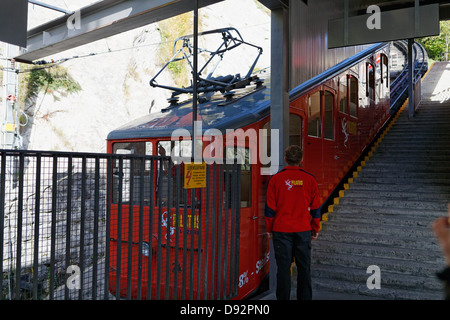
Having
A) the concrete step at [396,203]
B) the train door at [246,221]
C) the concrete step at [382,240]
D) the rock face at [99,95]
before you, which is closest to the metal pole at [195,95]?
the train door at [246,221]

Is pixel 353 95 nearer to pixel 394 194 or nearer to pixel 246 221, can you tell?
pixel 394 194

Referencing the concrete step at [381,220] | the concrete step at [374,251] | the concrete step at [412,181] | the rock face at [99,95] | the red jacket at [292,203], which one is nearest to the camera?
the red jacket at [292,203]

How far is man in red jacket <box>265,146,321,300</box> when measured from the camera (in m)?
3.77

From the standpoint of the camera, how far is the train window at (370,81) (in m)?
9.10

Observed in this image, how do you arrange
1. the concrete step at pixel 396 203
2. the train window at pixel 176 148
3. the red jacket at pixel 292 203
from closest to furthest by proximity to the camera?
the red jacket at pixel 292 203 → the train window at pixel 176 148 → the concrete step at pixel 396 203

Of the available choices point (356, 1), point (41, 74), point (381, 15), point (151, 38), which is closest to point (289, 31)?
point (381, 15)

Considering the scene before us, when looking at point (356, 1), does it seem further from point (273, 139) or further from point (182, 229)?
point (182, 229)

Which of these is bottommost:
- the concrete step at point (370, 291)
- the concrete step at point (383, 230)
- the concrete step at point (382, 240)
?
the concrete step at point (370, 291)

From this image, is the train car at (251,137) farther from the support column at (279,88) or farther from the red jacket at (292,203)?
the red jacket at (292,203)

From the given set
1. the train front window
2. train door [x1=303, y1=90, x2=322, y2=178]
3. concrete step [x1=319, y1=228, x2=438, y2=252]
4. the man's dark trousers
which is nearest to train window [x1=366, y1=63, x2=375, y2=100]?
train door [x1=303, y1=90, x2=322, y2=178]

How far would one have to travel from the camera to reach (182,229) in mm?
3955

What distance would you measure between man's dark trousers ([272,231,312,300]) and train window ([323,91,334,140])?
3312 mm

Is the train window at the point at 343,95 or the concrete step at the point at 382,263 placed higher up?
the train window at the point at 343,95

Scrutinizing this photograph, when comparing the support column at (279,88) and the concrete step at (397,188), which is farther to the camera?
the concrete step at (397,188)
